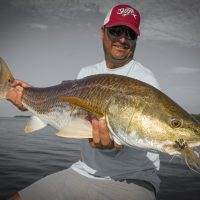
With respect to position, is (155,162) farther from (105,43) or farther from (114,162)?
(105,43)

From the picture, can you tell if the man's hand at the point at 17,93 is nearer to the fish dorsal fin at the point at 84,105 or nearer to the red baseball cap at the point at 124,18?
the red baseball cap at the point at 124,18

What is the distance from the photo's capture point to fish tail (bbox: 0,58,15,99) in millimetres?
6089

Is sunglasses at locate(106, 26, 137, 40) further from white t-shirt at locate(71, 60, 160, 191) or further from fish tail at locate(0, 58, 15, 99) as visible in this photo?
fish tail at locate(0, 58, 15, 99)

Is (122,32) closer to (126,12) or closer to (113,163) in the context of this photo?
(126,12)

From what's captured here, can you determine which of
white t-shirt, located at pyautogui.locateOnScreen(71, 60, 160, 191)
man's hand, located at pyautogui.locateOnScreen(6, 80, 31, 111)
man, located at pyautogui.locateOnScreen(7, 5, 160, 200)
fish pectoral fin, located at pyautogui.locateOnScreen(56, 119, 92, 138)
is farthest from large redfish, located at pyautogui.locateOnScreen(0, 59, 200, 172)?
man's hand, located at pyautogui.locateOnScreen(6, 80, 31, 111)

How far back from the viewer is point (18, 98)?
19.5 ft

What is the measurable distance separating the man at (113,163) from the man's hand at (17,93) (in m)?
1.39

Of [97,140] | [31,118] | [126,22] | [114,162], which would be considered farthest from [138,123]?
[31,118]

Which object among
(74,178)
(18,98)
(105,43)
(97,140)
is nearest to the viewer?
(97,140)

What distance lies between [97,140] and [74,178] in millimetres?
1470

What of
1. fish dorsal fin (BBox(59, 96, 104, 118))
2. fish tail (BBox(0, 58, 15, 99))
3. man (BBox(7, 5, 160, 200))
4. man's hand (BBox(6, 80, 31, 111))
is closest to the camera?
fish dorsal fin (BBox(59, 96, 104, 118))

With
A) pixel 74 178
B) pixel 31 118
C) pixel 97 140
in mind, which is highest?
pixel 97 140

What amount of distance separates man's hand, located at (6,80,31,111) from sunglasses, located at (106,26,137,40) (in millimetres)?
2209

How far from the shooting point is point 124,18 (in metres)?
4.95
